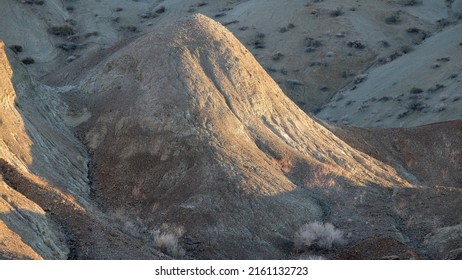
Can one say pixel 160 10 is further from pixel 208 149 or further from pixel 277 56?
pixel 208 149

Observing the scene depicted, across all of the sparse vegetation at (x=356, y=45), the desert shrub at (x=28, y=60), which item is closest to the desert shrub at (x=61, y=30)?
the desert shrub at (x=28, y=60)

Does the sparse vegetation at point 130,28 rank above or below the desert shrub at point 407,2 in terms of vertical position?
above

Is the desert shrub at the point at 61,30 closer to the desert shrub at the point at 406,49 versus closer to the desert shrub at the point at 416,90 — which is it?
the desert shrub at the point at 406,49

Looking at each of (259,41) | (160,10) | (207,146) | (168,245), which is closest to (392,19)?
(259,41)

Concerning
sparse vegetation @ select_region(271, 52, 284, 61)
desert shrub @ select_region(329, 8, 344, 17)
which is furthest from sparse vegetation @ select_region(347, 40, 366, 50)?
sparse vegetation @ select_region(271, 52, 284, 61)

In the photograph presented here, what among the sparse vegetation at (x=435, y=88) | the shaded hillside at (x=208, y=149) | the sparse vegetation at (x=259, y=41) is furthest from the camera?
the sparse vegetation at (x=259, y=41)

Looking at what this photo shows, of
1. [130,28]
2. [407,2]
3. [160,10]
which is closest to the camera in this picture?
[130,28]

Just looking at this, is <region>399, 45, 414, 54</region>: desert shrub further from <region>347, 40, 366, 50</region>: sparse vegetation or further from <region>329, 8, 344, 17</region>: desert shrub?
<region>329, 8, 344, 17</region>: desert shrub
